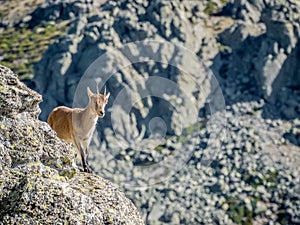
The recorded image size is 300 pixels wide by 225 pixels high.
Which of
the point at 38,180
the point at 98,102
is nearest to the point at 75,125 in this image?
the point at 98,102

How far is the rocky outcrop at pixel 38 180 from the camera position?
55.4 ft

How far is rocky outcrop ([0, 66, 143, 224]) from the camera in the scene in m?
16.9

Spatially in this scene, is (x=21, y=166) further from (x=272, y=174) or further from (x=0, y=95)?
(x=272, y=174)

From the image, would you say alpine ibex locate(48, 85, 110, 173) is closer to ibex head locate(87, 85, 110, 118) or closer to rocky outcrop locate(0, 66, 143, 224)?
ibex head locate(87, 85, 110, 118)

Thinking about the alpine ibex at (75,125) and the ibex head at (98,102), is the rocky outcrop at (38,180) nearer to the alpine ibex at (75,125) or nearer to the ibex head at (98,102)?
the alpine ibex at (75,125)

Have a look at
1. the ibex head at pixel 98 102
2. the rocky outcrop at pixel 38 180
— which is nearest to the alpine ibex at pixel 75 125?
the ibex head at pixel 98 102

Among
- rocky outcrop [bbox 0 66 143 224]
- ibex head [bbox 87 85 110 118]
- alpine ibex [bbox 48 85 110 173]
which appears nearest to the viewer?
rocky outcrop [bbox 0 66 143 224]

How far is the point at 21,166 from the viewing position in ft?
57.6

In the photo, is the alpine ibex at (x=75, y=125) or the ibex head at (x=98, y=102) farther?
the ibex head at (x=98, y=102)

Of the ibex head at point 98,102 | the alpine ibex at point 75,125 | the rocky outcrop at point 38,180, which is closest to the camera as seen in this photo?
the rocky outcrop at point 38,180

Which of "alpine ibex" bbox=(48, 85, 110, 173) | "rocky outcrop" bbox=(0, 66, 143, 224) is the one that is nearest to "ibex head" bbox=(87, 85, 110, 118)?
"alpine ibex" bbox=(48, 85, 110, 173)

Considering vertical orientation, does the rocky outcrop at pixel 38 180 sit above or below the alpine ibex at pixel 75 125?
above

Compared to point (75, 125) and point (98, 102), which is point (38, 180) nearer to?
point (75, 125)

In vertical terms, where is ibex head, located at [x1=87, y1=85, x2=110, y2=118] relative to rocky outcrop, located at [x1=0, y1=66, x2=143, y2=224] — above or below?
below
